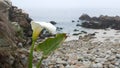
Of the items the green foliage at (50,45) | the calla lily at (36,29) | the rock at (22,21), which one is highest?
the calla lily at (36,29)

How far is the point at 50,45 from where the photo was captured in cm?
630

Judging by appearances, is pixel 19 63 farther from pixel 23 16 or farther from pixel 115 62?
pixel 23 16

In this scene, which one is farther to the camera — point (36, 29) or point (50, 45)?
point (50, 45)

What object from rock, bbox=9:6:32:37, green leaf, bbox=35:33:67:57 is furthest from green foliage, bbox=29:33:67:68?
rock, bbox=9:6:32:37

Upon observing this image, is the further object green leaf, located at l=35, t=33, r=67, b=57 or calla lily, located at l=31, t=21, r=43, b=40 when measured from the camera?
green leaf, located at l=35, t=33, r=67, b=57

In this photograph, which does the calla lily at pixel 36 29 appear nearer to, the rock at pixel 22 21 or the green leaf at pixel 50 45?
the green leaf at pixel 50 45

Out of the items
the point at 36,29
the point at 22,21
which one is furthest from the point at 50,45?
the point at 22,21

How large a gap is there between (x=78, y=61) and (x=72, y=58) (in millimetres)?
581

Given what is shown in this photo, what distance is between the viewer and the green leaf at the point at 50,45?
6.23m

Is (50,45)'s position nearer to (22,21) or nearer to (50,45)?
(50,45)

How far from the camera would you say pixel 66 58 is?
1306cm

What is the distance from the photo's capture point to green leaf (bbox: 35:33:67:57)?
6230 mm

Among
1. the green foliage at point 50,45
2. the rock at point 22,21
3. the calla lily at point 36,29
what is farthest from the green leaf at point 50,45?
the rock at point 22,21

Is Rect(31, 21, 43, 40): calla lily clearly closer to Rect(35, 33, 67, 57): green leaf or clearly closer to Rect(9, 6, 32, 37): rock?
Rect(35, 33, 67, 57): green leaf
